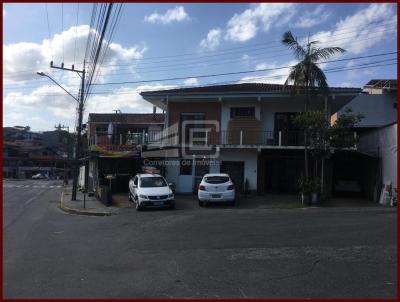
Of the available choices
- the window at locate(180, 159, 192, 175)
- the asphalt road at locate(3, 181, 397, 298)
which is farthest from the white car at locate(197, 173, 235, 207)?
the window at locate(180, 159, 192, 175)

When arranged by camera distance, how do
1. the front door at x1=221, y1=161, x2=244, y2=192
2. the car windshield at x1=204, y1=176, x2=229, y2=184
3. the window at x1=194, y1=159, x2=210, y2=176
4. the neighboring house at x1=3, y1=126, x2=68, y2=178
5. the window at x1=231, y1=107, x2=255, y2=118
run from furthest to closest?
the neighboring house at x1=3, y1=126, x2=68, y2=178 → the window at x1=194, y1=159, x2=210, y2=176 → the window at x1=231, y1=107, x2=255, y2=118 → the front door at x1=221, y1=161, x2=244, y2=192 → the car windshield at x1=204, y1=176, x2=229, y2=184

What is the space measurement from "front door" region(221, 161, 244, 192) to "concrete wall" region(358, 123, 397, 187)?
22.4 feet

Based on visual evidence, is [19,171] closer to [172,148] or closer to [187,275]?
[172,148]

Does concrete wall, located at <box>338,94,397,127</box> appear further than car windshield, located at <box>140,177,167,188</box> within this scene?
Yes

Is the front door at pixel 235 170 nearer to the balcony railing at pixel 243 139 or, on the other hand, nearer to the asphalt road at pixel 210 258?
the balcony railing at pixel 243 139

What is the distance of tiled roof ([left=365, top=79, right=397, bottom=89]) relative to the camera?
37991 millimetres

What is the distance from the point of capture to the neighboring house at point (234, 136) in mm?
26795

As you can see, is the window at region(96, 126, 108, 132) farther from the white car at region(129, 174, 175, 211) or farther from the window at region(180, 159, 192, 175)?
the white car at region(129, 174, 175, 211)

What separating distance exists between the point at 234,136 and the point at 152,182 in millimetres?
6865

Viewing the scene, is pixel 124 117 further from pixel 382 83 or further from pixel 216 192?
pixel 216 192

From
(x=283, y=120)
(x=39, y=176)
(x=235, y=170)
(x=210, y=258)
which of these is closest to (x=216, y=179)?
(x=235, y=170)

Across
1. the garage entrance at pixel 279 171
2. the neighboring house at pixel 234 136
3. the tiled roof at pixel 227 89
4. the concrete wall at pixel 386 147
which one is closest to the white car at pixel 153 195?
the neighboring house at pixel 234 136

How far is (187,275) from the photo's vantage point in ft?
26.9

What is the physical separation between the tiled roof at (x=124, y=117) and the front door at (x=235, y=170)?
1440 inches
